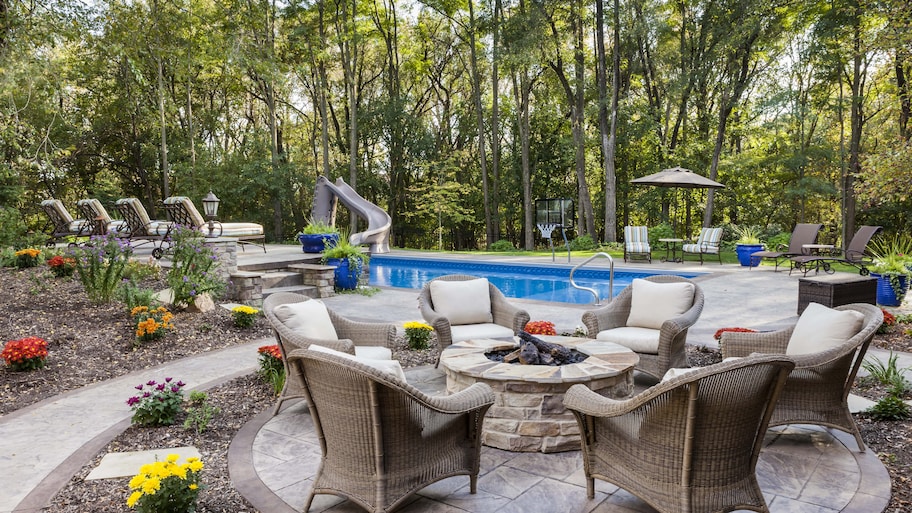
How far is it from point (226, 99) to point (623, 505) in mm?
23131

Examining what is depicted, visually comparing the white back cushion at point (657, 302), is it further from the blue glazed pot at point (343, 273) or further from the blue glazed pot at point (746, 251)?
the blue glazed pot at point (746, 251)

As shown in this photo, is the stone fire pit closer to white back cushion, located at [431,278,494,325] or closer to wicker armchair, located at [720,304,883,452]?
wicker armchair, located at [720,304,883,452]

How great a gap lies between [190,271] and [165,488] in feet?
16.1

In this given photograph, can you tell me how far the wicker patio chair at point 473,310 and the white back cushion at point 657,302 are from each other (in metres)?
0.89

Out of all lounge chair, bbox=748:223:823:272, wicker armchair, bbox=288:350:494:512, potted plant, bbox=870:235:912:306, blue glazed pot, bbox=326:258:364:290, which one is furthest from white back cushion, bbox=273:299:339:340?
lounge chair, bbox=748:223:823:272

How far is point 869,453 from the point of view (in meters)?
2.84

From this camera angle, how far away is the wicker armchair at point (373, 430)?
83.4 inches

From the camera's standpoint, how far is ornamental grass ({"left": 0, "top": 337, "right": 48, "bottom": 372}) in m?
4.16

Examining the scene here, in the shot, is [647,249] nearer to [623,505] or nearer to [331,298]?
[331,298]

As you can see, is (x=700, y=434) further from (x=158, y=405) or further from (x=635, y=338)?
(x=158, y=405)

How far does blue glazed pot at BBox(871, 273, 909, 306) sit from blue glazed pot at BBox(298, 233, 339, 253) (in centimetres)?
836

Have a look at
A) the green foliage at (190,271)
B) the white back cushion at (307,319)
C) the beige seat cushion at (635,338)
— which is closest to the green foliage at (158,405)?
the white back cushion at (307,319)

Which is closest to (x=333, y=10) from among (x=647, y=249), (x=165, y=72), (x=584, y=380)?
Answer: (x=165, y=72)

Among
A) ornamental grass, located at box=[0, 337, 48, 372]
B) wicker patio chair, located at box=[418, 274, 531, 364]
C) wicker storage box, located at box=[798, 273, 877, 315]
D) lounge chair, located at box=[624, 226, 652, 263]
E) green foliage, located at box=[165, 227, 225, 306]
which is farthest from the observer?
lounge chair, located at box=[624, 226, 652, 263]
